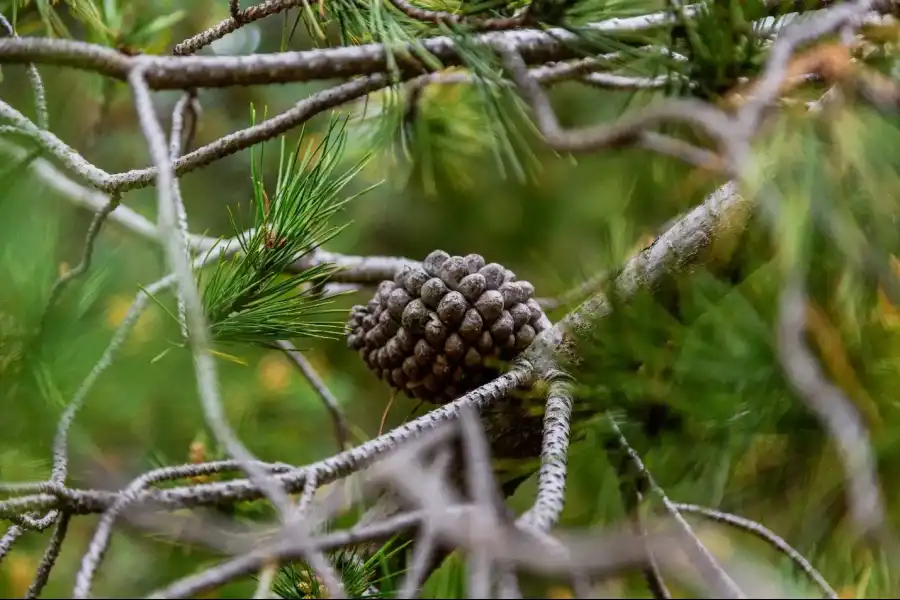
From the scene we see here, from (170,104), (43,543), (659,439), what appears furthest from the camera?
(170,104)

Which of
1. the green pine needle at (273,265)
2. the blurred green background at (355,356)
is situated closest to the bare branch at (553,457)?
the blurred green background at (355,356)

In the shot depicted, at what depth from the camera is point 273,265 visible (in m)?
0.43

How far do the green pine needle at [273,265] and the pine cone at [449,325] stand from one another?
0.05 m

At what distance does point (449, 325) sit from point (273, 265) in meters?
0.11

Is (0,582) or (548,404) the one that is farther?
(0,582)

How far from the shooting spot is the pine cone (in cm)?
43

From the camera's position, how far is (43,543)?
81 centimetres

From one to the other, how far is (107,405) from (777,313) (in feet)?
2.10

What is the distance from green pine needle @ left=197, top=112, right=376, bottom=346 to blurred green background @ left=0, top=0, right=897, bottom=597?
0.03 m

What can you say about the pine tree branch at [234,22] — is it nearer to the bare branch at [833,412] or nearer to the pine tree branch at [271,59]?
the pine tree branch at [271,59]

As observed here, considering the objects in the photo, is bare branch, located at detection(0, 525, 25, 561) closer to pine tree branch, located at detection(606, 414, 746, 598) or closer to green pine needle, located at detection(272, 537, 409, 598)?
green pine needle, located at detection(272, 537, 409, 598)

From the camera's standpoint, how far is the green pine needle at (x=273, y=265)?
0.42 m

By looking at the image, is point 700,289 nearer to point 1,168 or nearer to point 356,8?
point 356,8

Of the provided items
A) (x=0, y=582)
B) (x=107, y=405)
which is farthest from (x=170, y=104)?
(x=0, y=582)
